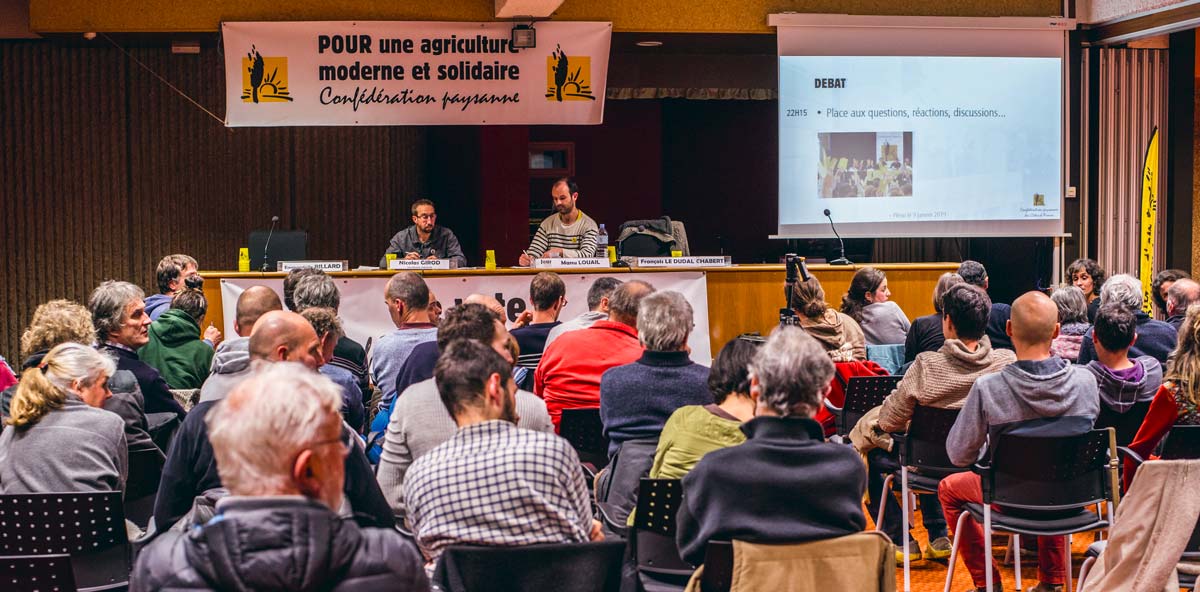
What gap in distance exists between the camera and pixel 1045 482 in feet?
12.9

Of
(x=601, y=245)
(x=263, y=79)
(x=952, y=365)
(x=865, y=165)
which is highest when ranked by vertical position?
(x=263, y=79)

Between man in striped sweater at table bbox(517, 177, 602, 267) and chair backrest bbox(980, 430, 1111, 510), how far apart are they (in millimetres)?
4704

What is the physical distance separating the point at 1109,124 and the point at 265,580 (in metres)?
8.79

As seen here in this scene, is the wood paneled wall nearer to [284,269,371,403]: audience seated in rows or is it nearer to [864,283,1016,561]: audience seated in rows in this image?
[284,269,371,403]: audience seated in rows

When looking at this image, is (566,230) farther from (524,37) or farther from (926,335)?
(926,335)

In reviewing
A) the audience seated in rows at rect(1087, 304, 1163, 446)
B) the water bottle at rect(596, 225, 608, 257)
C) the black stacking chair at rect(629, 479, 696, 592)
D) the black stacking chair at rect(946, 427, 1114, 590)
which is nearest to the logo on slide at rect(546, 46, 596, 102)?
the water bottle at rect(596, 225, 608, 257)

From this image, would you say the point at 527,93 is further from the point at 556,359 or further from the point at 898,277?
the point at 556,359

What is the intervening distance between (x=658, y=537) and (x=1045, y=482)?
1.50 meters

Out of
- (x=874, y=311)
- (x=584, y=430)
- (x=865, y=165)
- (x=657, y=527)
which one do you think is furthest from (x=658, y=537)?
(x=865, y=165)

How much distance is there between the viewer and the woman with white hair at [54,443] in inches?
132

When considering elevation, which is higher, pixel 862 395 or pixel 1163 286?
pixel 1163 286

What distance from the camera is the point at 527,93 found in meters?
8.11

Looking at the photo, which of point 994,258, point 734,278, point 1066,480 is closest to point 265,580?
point 1066,480

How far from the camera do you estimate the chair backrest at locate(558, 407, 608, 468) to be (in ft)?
13.8
